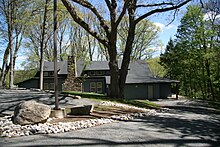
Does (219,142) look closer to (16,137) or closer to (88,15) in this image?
(16,137)

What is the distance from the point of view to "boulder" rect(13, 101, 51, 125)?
263 inches

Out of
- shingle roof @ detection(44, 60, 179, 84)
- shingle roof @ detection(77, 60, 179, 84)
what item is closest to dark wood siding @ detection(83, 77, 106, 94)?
shingle roof @ detection(44, 60, 179, 84)

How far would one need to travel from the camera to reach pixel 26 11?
78.1 feet

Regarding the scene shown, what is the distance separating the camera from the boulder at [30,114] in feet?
21.9

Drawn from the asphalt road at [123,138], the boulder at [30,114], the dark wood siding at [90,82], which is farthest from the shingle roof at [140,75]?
the boulder at [30,114]

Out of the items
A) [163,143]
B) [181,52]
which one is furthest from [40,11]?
[163,143]

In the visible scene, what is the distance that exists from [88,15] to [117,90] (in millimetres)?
23980

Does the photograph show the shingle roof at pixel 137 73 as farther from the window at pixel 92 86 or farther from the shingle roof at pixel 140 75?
the window at pixel 92 86

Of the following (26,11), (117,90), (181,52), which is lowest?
(117,90)

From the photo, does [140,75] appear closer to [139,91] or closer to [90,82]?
[139,91]

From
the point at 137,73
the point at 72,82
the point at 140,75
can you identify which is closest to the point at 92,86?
the point at 72,82

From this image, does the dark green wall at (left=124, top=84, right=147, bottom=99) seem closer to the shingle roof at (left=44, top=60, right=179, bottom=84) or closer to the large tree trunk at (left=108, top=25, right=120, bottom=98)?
the shingle roof at (left=44, top=60, right=179, bottom=84)

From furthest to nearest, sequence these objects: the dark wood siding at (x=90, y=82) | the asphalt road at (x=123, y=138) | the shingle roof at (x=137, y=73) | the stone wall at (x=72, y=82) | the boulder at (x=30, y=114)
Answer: the dark wood siding at (x=90, y=82) < the stone wall at (x=72, y=82) < the shingle roof at (x=137, y=73) < the boulder at (x=30, y=114) < the asphalt road at (x=123, y=138)

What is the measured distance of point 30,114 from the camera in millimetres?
6766
